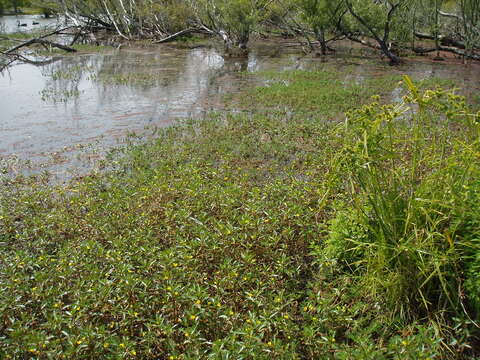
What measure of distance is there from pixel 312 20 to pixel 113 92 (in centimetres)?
1200

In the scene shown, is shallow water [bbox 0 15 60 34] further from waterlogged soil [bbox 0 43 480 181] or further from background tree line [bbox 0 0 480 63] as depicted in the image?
waterlogged soil [bbox 0 43 480 181]

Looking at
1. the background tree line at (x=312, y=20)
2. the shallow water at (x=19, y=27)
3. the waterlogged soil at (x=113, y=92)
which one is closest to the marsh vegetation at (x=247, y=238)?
the waterlogged soil at (x=113, y=92)

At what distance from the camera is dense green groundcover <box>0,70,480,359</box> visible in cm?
292

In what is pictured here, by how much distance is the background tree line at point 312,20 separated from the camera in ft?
63.9

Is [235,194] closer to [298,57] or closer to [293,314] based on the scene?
[293,314]

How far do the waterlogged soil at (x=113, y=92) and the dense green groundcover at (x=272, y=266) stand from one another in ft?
9.26

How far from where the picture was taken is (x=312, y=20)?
68.1ft

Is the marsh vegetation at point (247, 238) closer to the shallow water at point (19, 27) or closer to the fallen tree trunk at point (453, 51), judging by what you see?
the fallen tree trunk at point (453, 51)

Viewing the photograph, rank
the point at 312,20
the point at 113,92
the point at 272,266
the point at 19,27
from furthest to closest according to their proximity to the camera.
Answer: the point at 19,27 → the point at 312,20 → the point at 113,92 → the point at 272,266

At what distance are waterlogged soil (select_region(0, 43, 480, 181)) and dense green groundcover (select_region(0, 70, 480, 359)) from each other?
282 cm

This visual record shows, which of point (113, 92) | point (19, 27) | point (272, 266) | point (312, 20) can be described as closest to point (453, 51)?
point (312, 20)

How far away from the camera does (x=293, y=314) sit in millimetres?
3336

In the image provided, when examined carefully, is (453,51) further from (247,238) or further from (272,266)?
(272,266)

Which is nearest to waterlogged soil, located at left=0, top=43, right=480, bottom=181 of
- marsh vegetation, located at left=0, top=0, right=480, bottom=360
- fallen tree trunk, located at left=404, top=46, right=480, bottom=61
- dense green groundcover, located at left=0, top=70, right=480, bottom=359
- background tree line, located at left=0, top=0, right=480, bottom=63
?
marsh vegetation, located at left=0, top=0, right=480, bottom=360
